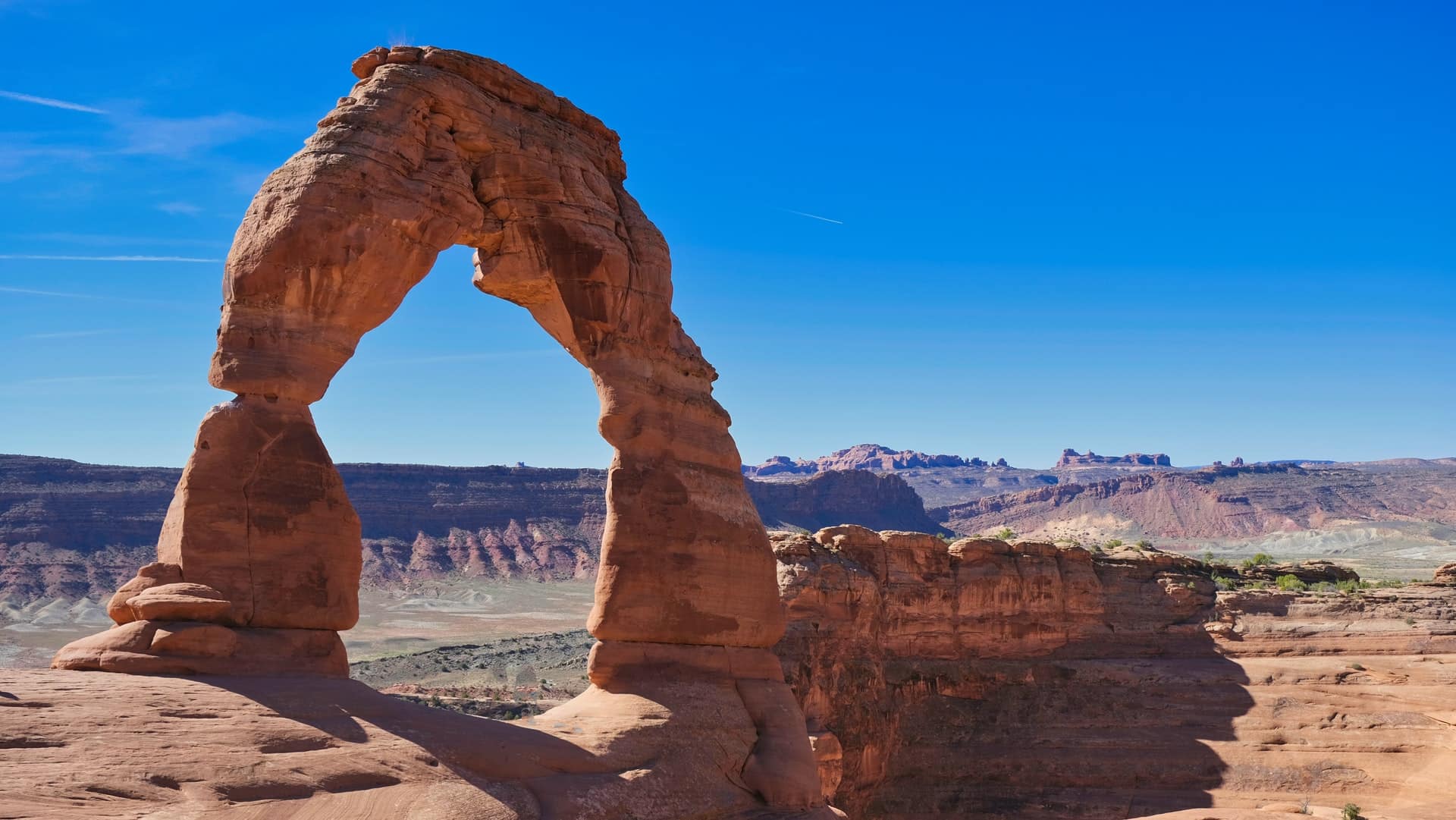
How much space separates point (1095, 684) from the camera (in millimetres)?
46344

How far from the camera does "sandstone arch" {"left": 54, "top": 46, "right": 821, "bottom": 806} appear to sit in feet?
53.2

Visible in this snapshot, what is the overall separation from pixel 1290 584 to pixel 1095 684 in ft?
37.9

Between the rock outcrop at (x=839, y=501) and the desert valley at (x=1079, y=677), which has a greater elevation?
the rock outcrop at (x=839, y=501)

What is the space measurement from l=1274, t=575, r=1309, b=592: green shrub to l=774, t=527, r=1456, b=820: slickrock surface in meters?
1.80

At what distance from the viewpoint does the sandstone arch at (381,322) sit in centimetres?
1620

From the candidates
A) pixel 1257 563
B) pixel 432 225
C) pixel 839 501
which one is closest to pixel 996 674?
pixel 1257 563

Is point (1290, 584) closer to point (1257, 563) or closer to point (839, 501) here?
point (1257, 563)

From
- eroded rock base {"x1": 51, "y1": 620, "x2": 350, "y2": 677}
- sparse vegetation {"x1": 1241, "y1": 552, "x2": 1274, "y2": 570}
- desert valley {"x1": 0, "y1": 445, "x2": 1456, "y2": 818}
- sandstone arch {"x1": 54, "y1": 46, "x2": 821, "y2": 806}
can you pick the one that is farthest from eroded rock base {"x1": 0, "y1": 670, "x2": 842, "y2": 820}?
sparse vegetation {"x1": 1241, "y1": 552, "x2": 1274, "y2": 570}

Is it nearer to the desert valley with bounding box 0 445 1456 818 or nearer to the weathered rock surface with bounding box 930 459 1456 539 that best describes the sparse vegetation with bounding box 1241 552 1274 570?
the desert valley with bounding box 0 445 1456 818

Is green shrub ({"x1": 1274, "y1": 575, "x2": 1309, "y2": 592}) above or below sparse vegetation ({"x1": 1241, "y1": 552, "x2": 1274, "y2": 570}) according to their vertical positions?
below

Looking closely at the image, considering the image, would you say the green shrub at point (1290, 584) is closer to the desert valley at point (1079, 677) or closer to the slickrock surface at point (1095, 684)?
the desert valley at point (1079, 677)

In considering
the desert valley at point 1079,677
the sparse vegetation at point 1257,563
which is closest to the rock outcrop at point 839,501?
the desert valley at point 1079,677

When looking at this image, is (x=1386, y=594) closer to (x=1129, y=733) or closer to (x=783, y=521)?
(x=1129, y=733)

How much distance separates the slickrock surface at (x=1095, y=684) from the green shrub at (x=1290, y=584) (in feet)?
5.91
